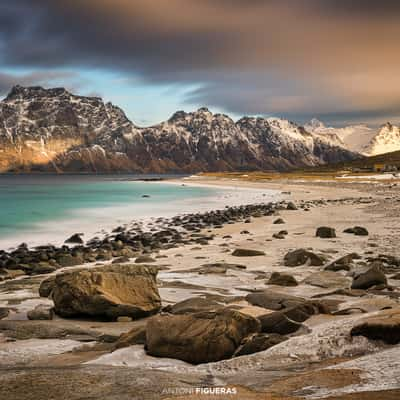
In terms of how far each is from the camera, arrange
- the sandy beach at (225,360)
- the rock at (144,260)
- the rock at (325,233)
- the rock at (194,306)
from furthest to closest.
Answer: the rock at (325,233), the rock at (144,260), the rock at (194,306), the sandy beach at (225,360)

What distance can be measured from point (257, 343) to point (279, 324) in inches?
40.2

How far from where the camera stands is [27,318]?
9.63 meters

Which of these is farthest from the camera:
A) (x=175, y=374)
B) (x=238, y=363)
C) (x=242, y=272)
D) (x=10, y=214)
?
(x=10, y=214)

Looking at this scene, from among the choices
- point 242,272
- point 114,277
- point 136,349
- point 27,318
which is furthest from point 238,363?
point 242,272

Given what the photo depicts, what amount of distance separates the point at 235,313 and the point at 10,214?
43.2 m

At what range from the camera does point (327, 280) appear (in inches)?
492

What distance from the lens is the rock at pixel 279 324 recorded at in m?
7.40

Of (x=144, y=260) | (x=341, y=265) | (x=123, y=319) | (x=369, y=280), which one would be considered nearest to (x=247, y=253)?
(x=144, y=260)

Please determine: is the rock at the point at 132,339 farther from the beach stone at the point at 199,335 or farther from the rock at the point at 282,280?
the rock at the point at 282,280

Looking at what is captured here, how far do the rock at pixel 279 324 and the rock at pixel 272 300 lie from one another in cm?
180

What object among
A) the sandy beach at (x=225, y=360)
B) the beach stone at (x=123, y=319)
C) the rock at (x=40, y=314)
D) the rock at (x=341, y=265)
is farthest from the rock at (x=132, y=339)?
the rock at (x=341, y=265)

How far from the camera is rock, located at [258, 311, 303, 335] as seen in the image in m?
7.40

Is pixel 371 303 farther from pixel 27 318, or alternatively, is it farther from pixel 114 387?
pixel 27 318

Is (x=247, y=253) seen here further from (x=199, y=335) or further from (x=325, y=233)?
(x=199, y=335)
